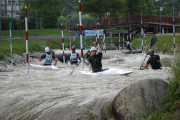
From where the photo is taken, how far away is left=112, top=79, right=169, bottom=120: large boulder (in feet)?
14.7

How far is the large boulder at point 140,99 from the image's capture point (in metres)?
4.48

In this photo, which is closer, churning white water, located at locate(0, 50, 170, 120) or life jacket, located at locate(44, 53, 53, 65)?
churning white water, located at locate(0, 50, 170, 120)

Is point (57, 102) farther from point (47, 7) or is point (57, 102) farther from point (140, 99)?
point (47, 7)

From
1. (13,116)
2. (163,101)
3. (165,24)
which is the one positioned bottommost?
(13,116)

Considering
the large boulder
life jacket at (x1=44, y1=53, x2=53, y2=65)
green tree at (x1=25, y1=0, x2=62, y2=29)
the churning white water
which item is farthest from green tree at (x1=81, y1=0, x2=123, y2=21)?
the large boulder

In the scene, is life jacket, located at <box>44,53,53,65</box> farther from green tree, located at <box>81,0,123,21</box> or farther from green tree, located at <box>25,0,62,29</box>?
green tree, located at <box>25,0,62,29</box>

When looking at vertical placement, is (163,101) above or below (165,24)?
below

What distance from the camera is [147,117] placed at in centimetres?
427

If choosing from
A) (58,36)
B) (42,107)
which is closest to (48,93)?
(42,107)

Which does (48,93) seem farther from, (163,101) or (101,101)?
(163,101)

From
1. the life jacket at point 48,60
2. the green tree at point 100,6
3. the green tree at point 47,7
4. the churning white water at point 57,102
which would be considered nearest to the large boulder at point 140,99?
the churning white water at point 57,102

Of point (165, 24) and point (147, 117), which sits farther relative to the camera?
point (165, 24)

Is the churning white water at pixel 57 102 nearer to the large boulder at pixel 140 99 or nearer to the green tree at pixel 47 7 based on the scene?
the large boulder at pixel 140 99

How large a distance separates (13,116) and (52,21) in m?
48.2
